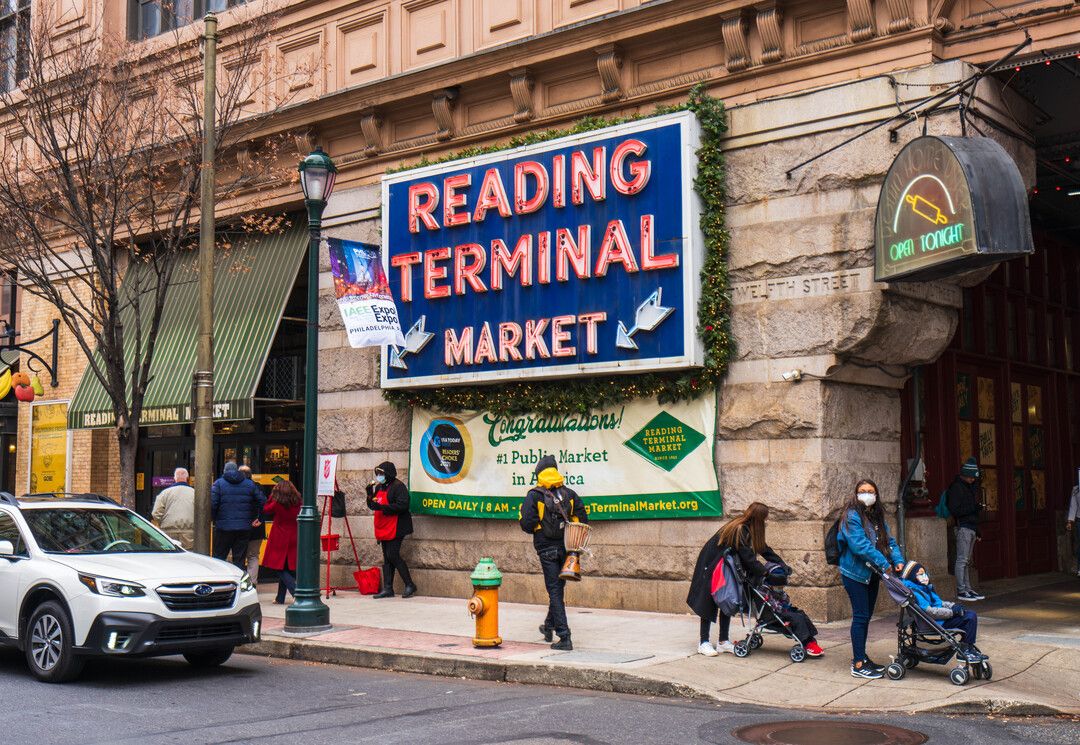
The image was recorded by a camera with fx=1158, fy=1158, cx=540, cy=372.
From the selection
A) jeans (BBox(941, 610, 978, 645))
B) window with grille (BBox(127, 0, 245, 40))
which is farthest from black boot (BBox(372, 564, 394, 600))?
window with grille (BBox(127, 0, 245, 40))

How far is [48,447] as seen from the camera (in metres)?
21.0

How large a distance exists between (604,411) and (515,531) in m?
2.06

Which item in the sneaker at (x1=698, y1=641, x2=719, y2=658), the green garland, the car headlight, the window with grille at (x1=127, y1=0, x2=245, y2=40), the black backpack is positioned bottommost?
the sneaker at (x1=698, y1=641, x2=719, y2=658)

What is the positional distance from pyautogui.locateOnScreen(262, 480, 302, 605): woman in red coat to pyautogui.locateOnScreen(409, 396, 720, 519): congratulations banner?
168cm

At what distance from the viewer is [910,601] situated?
9531mm

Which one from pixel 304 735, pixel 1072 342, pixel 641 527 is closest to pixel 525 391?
pixel 641 527

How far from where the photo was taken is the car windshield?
10.9 metres

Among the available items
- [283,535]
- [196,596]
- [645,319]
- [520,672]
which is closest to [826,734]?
[520,672]

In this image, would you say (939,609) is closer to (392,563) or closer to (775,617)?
(775,617)

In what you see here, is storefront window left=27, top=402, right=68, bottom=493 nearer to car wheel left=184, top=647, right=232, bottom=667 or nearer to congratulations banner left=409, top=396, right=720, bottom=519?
congratulations banner left=409, top=396, right=720, bottom=519

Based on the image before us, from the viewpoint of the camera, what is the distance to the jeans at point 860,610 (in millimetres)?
9656

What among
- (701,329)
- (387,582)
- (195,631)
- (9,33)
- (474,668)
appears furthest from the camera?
(9,33)

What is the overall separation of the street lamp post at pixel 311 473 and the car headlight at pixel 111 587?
9.36ft

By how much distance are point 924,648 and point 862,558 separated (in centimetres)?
98
